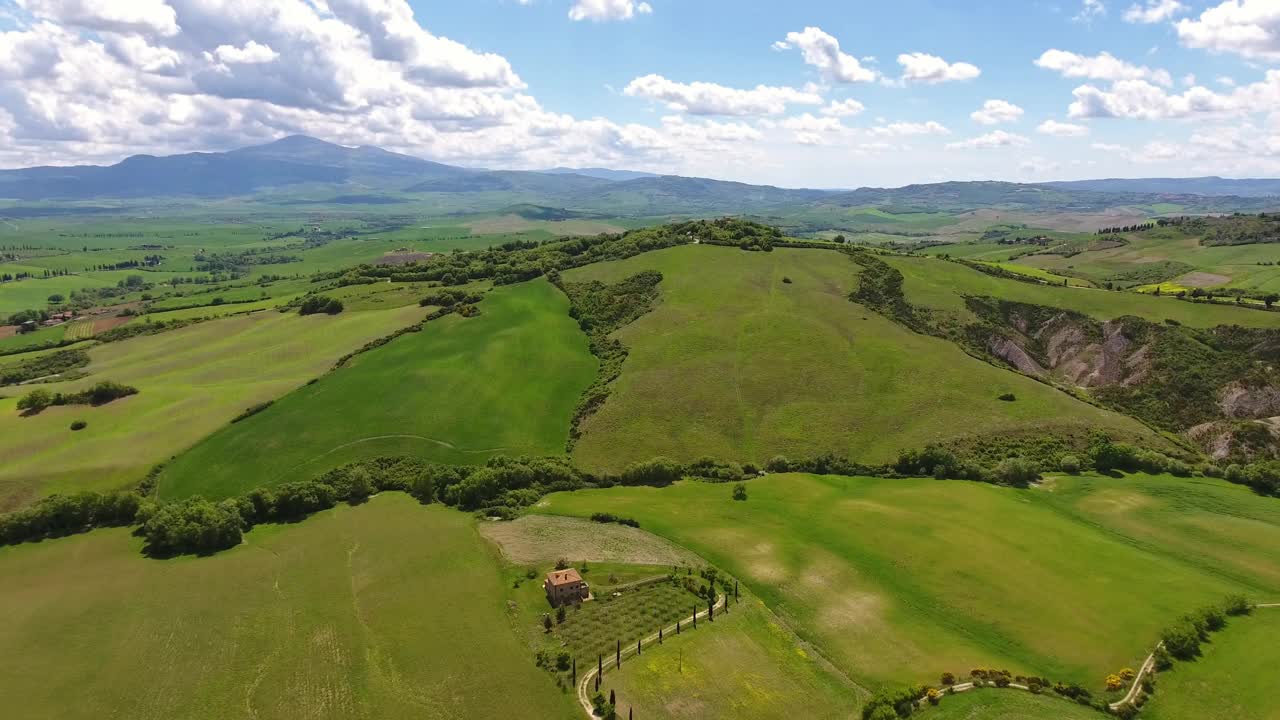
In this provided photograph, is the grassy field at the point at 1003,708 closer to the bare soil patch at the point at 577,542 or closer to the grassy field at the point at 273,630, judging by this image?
the bare soil patch at the point at 577,542

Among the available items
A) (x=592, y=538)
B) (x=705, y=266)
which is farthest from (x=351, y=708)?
(x=705, y=266)

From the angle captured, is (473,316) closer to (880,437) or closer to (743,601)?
(880,437)

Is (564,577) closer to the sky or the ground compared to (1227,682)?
closer to the sky

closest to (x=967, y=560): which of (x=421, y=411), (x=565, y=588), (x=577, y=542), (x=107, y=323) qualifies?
(x=565, y=588)

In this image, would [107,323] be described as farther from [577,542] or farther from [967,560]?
[967,560]

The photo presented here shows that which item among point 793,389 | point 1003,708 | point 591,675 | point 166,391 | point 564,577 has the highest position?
point 793,389

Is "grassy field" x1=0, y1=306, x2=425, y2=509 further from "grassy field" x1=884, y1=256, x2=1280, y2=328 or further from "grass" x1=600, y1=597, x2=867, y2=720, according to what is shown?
"grassy field" x1=884, y1=256, x2=1280, y2=328
